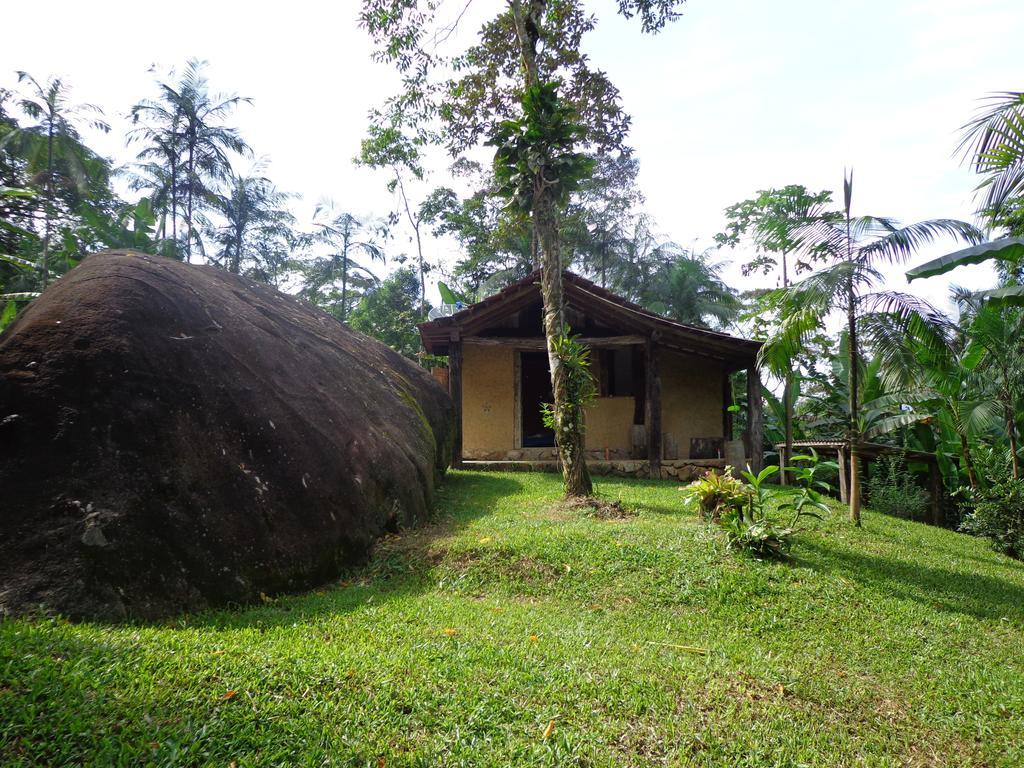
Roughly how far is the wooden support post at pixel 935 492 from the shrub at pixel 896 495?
0.19 metres

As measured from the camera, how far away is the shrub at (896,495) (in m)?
12.0

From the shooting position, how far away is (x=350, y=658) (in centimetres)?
337

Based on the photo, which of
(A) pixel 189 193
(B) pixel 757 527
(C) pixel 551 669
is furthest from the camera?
(A) pixel 189 193

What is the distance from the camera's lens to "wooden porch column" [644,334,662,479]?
12438 mm

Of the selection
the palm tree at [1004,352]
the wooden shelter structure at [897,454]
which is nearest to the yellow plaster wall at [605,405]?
the wooden shelter structure at [897,454]

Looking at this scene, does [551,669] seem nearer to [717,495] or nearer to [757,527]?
[757,527]

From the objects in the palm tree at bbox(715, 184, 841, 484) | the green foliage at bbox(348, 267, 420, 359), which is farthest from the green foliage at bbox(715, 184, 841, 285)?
the green foliage at bbox(348, 267, 420, 359)

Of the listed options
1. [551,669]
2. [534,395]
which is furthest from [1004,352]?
[551,669]

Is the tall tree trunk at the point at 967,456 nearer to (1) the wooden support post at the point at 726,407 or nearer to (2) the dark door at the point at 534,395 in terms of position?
(1) the wooden support post at the point at 726,407

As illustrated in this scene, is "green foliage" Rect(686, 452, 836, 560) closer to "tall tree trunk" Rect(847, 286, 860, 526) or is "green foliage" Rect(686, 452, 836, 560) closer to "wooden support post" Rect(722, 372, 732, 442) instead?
"tall tree trunk" Rect(847, 286, 860, 526)

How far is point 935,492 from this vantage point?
12.7 meters

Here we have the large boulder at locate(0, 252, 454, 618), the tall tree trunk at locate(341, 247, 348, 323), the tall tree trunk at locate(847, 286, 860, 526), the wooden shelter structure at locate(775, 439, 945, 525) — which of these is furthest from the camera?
the tall tree trunk at locate(341, 247, 348, 323)

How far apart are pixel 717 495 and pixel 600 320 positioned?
6733 millimetres

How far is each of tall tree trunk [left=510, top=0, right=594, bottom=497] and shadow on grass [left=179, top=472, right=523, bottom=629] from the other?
53.0 inches
